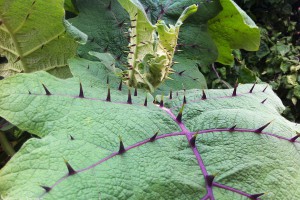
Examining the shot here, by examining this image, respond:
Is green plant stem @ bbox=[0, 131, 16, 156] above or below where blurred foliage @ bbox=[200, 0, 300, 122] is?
above

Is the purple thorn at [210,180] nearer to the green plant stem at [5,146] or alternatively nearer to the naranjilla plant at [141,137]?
the naranjilla plant at [141,137]

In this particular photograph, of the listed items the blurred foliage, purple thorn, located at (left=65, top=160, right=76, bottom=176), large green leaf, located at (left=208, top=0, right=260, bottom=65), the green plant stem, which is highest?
purple thorn, located at (left=65, top=160, right=76, bottom=176)

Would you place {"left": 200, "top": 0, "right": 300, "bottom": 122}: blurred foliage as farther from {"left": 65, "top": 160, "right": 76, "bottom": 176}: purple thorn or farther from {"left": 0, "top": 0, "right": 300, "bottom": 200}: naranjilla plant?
{"left": 65, "top": 160, "right": 76, "bottom": 176}: purple thorn

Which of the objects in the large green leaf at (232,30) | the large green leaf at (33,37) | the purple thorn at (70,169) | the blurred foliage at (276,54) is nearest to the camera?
the purple thorn at (70,169)

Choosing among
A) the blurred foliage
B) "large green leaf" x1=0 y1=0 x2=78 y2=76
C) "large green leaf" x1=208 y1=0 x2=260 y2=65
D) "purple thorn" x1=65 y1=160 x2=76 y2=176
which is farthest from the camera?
the blurred foliage

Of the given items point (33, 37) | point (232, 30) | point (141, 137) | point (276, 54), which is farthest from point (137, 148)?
point (276, 54)

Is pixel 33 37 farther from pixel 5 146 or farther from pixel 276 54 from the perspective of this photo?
pixel 276 54

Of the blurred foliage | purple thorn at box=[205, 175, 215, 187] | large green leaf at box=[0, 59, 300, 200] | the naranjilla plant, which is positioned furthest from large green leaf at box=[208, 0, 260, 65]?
the blurred foliage

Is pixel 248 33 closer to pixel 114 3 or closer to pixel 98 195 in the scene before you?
pixel 114 3

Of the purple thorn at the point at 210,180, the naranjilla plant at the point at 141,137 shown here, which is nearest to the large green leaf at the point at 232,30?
the naranjilla plant at the point at 141,137
